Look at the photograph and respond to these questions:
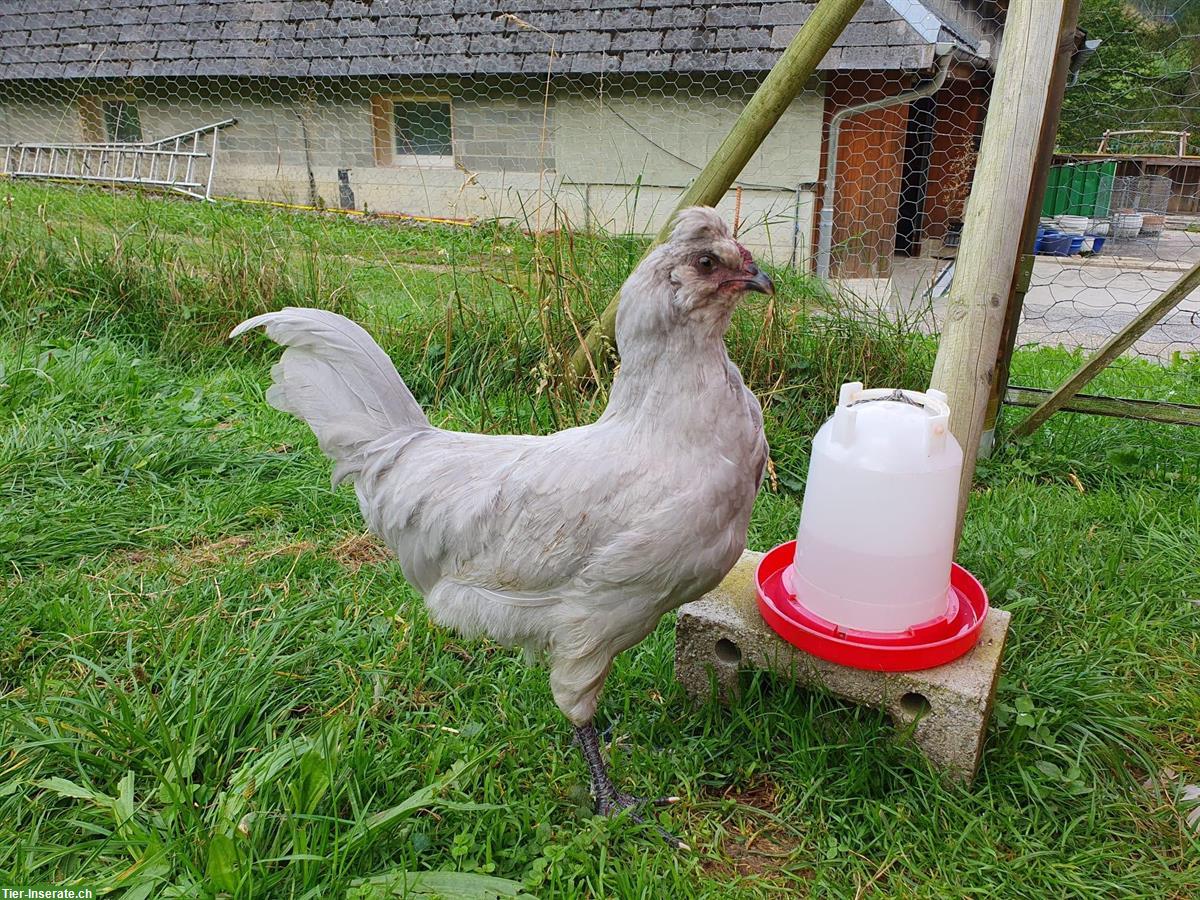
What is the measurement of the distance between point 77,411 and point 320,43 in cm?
760

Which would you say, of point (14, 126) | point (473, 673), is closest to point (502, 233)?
point (473, 673)

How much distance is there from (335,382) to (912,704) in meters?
1.70

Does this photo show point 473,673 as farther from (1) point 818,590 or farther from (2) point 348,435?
(1) point 818,590

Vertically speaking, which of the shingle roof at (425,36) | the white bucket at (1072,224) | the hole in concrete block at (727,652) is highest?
→ the shingle roof at (425,36)

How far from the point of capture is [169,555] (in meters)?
2.90

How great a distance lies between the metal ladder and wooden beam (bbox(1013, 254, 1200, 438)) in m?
10.1

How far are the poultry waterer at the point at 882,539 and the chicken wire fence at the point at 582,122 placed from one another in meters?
2.21

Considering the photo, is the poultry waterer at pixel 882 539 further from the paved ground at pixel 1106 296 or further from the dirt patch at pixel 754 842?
the paved ground at pixel 1106 296

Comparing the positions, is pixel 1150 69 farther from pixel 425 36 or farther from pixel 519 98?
pixel 425 36

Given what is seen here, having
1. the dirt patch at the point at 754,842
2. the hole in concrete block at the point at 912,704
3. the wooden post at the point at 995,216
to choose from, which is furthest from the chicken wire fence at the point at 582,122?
the dirt patch at the point at 754,842

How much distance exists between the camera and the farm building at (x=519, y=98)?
7.30 meters

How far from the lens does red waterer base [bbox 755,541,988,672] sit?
189cm

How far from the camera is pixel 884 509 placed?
73.6 inches

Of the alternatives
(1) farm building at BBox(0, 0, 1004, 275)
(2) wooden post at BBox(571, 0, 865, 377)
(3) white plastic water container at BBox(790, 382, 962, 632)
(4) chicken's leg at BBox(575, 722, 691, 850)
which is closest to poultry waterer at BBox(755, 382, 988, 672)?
(3) white plastic water container at BBox(790, 382, 962, 632)
